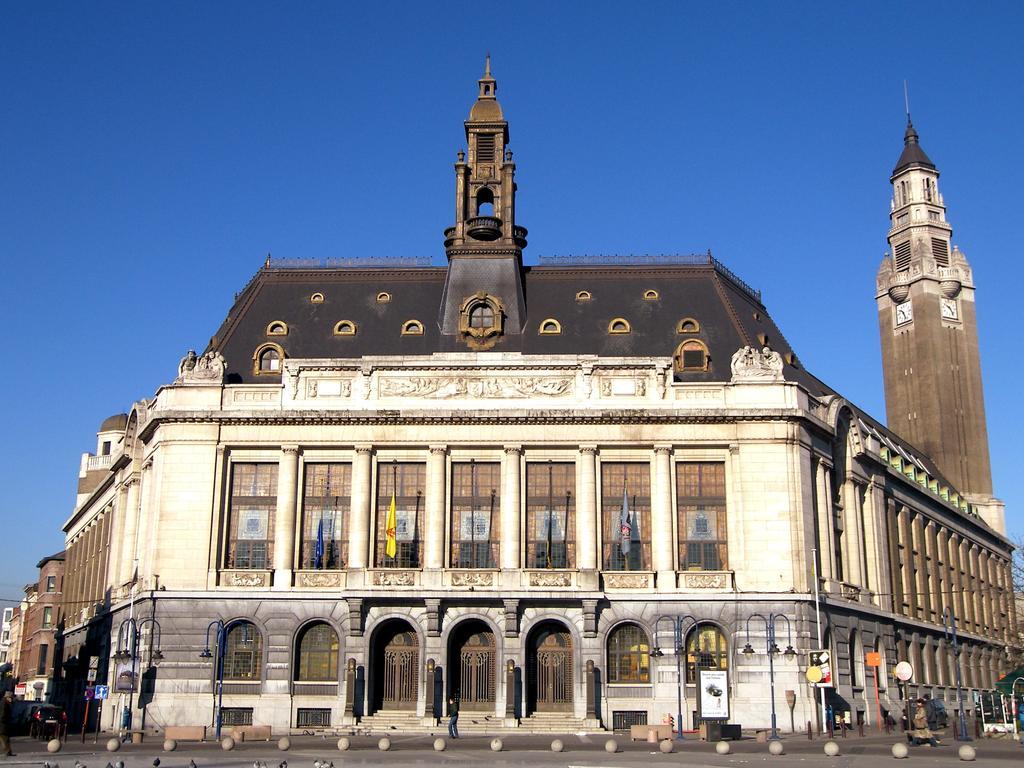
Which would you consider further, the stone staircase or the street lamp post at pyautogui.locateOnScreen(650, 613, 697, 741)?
the street lamp post at pyautogui.locateOnScreen(650, 613, 697, 741)

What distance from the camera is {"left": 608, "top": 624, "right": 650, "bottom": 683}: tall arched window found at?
63812mm

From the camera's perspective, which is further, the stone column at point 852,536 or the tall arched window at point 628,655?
the stone column at point 852,536

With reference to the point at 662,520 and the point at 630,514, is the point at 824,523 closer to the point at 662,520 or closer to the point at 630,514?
the point at 662,520

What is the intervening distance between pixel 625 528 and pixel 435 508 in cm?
994

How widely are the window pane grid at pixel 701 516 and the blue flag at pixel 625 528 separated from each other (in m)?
2.87

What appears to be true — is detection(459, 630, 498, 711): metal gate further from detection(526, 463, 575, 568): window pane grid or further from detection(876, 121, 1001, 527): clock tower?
detection(876, 121, 1001, 527): clock tower

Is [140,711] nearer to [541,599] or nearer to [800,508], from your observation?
[541,599]

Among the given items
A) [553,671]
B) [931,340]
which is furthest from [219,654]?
[931,340]

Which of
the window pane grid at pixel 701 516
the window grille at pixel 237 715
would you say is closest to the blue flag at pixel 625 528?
the window pane grid at pixel 701 516

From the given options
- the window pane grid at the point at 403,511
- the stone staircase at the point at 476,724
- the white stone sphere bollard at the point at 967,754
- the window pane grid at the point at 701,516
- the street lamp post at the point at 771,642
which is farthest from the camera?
the window pane grid at the point at 403,511

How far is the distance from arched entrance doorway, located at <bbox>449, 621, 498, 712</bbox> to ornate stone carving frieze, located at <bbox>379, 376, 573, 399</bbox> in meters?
12.0

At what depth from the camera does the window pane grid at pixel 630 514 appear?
65.6 meters

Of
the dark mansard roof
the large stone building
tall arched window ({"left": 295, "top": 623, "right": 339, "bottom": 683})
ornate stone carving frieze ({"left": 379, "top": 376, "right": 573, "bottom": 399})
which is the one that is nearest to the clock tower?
the dark mansard roof

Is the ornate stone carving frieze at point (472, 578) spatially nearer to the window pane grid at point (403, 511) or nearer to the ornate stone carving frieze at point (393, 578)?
the ornate stone carving frieze at point (393, 578)
